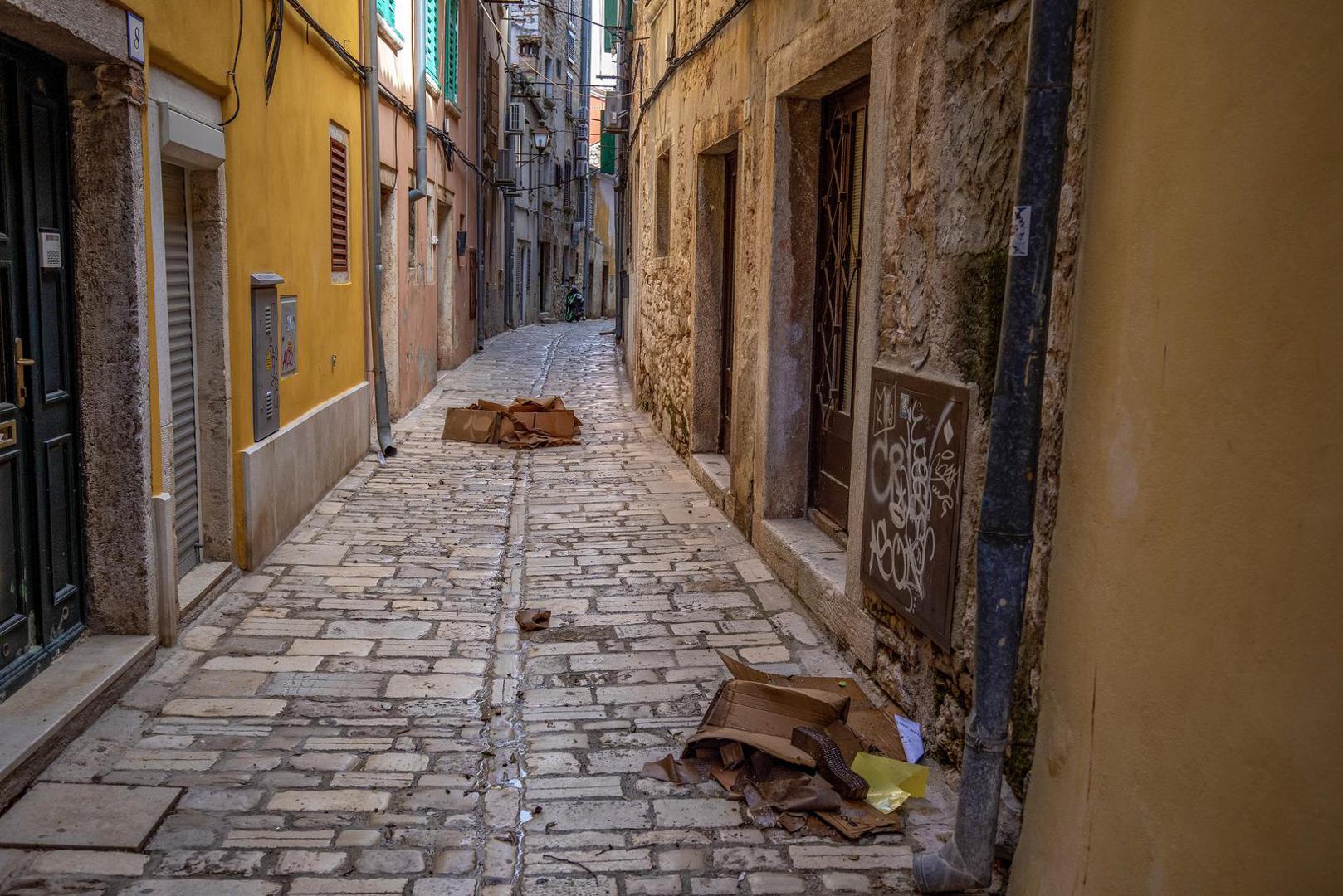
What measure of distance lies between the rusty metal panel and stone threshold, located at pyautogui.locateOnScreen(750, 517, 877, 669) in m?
0.31

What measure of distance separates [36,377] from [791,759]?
304 centimetres

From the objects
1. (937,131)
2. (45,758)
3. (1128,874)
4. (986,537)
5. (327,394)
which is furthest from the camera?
(327,394)

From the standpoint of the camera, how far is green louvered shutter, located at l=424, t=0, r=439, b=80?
13.3m

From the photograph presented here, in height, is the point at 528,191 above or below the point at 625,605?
above

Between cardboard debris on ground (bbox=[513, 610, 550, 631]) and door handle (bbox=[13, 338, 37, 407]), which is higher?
door handle (bbox=[13, 338, 37, 407])

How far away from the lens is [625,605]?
5.80 meters

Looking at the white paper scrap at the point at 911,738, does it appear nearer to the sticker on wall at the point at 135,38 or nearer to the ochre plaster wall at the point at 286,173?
the ochre plaster wall at the point at 286,173

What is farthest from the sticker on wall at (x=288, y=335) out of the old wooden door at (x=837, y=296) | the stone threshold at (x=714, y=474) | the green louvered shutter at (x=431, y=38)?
the green louvered shutter at (x=431, y=38)

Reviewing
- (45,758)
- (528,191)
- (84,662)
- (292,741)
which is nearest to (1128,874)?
(292,741)

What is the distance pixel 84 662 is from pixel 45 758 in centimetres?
68

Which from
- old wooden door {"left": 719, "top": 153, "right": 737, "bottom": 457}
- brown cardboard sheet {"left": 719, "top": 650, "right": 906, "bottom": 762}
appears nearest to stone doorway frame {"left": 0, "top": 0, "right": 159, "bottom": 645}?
brown cardboard sheet {"left": 719, "top": 650, "right": 906, "bottom": 762}

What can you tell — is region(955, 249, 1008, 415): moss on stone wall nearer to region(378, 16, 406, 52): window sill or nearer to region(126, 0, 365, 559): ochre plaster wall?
region(126, 0, 365, 559): ochre plaster wall

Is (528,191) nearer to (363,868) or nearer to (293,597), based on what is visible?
(293,597)

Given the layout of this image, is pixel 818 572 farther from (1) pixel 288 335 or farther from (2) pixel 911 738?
(1) pixel 288 335
